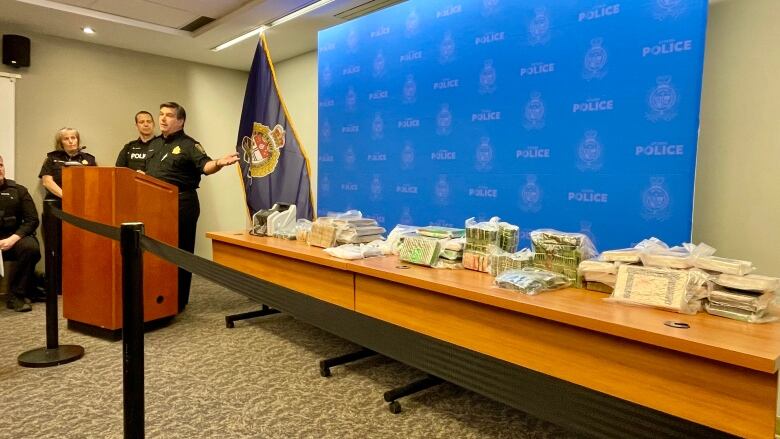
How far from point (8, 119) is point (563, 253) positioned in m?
5.00

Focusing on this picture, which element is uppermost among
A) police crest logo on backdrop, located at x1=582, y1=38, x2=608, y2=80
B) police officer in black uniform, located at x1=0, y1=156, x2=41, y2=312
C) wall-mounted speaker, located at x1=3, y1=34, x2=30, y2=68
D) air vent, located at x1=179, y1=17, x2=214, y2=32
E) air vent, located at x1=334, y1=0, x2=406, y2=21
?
air vent, located at x1=179, y1=17, x2=214, y2=32

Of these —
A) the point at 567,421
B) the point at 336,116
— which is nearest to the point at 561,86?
the point at 336,116

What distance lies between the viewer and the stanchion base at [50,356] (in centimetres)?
256

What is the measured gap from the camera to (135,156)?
13.2ft

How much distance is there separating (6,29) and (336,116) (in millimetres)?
3296

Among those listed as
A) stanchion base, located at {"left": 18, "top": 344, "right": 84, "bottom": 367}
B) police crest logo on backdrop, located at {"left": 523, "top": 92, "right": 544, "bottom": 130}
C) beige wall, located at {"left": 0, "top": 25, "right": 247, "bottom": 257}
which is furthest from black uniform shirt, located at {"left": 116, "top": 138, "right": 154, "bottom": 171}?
police crest logo on backdrop, located at {"left": 523, "top": 92, "right": 544, "bottom": 130}

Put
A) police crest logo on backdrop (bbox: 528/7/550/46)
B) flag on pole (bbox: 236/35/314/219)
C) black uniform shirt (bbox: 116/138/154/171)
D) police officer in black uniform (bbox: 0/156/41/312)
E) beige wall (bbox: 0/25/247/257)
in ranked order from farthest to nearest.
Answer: beige wall (bbox: 0/25/247/257) → black uniform shirt (bbox: 116/138/154/171) → police officer in black uniform (bbox: 0/156/41/312) → flag on pole (bbox: 236/35/314/219) → police crest logo on backdrop (bbox: 528/7/550/46)

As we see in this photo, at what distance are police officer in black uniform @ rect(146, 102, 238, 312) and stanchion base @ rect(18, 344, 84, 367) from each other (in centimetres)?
95

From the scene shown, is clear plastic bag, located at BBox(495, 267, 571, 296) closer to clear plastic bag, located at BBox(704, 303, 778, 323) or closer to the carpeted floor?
clear plastic bag, located at BBox(704, 303, 778, 323)

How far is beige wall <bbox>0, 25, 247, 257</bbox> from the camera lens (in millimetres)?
4582

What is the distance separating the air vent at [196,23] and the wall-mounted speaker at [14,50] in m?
1.42

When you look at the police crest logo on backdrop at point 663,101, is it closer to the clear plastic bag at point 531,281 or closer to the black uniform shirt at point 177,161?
the clear plastic bag at point 531,281

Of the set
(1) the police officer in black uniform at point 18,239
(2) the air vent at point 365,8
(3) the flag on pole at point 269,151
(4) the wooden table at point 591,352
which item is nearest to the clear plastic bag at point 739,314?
(4) the wooden table at point 591,352

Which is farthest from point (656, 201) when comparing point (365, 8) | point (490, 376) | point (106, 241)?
point (106, 241)
